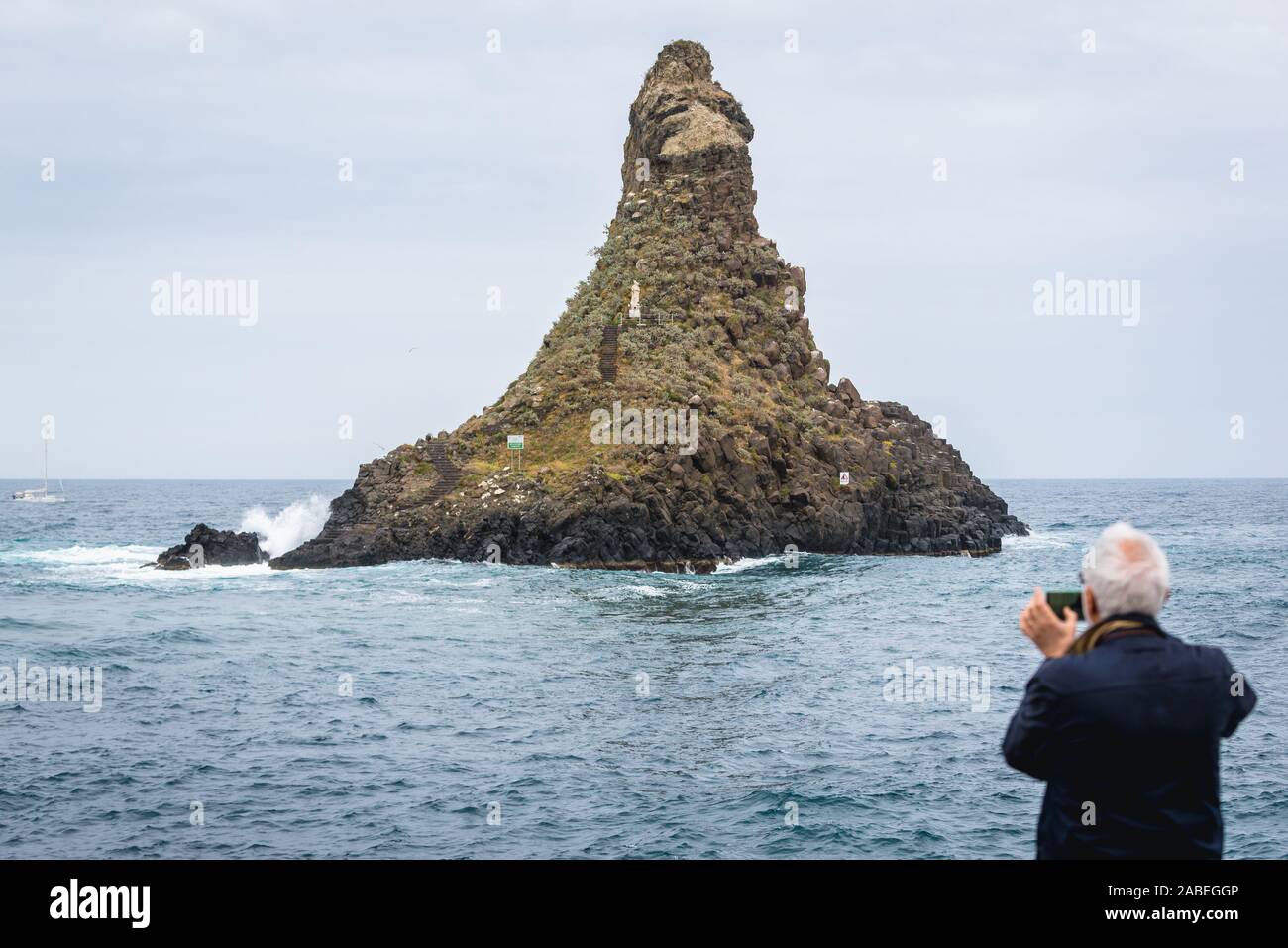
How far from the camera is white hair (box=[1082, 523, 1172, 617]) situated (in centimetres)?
519

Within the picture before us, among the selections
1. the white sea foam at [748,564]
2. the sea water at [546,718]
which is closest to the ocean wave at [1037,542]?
the white sea foam at [748,564]

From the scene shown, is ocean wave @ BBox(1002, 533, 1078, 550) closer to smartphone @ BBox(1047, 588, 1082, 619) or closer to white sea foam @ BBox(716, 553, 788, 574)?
white sea foam @ BBox(716, 553, 788, 574)

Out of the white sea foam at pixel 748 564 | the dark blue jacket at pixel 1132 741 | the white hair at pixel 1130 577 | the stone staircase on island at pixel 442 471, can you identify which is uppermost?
the stone staircase on island at pixel 442 471

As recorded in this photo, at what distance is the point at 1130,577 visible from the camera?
519cm

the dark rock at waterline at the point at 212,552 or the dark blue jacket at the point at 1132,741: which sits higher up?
the dark blue jacket at the point at 1132,741

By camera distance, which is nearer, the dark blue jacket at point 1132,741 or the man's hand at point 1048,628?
the dark blue jacket at point 1132,741

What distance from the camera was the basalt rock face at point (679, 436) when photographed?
6838 centimetres

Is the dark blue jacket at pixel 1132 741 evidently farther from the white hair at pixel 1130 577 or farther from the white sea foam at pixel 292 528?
the white sea foam at pixel 292 528

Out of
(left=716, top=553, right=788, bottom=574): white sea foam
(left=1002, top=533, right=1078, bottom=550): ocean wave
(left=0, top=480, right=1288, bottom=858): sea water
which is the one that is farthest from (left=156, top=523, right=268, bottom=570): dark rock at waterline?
(left=1002, top=533, right=1078, bottom=550): ocean wave

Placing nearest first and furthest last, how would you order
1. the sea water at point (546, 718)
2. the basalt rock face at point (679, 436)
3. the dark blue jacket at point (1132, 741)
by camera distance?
the dark blue jacket at point (1132, 741), the sea water at point (546, 718), the basalt rock face at point (679, 436)

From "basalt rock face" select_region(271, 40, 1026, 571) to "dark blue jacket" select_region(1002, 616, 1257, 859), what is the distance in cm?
5967

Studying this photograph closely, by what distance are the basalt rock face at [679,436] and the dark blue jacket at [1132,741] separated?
59.7 meters

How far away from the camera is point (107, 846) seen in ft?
65.6

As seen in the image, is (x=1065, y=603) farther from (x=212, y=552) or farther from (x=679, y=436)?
(x=679, y=436)
